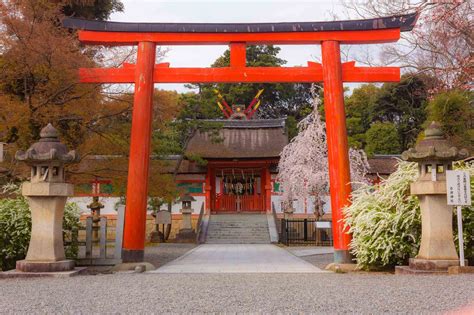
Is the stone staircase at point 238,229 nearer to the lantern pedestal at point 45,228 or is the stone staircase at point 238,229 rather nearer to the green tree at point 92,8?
the green tree at point 92,8

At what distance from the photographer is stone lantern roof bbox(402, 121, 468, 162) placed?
8859 millimetres

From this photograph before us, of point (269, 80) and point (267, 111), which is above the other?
point (267, 111)

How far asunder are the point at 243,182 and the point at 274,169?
9.76 feet

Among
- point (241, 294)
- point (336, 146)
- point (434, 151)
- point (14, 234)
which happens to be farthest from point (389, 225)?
point (14, 234)

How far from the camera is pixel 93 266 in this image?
10.1 metres

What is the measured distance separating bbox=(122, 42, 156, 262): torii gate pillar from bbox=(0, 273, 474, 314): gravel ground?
55.3 inches

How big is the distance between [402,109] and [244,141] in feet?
45.1

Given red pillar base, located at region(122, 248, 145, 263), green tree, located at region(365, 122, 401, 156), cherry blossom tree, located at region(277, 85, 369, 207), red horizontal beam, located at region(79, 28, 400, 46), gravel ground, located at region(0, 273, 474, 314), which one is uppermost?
green tree, located at region(365, 122, 401, 156)

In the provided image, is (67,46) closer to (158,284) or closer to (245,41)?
(245,41)

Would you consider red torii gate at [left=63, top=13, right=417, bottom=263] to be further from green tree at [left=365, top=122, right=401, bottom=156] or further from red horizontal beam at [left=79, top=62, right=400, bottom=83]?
green tree at [left=365, top=122, right=401, bottom=156]

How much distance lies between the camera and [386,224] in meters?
9.55

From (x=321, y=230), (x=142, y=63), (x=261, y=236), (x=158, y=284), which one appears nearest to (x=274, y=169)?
(x=261, y=236)

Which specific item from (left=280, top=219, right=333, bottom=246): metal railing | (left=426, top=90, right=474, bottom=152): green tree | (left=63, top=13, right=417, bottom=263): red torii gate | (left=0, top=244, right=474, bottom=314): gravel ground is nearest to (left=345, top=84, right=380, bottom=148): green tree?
(left=426, top=90, right=474, bottom=152): green tree

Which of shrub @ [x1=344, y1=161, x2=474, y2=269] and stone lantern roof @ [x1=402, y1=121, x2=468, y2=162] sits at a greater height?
stone lantern roof @ [x1=402, y1=121, x2=468, y2=162]
